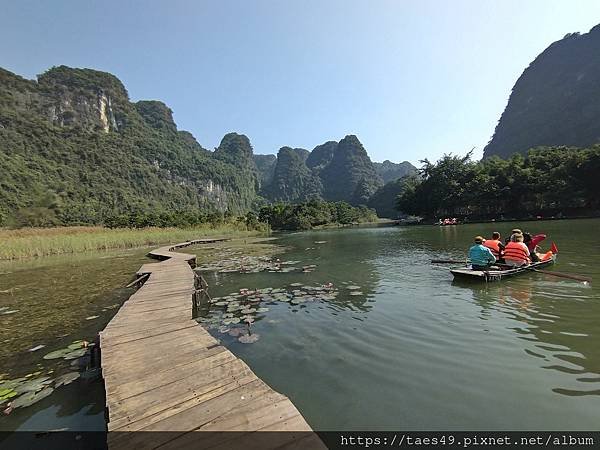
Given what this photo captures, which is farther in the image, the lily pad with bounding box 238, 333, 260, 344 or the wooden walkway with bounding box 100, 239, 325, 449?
the lily pad with bounding box 238, 333, 260, 344

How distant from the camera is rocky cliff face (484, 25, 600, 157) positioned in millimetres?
83188

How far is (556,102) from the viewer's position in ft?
319

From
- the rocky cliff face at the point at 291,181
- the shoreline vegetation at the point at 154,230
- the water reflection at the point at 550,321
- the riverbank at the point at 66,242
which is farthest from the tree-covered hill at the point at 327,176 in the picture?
the water reflection at the point at 550,321

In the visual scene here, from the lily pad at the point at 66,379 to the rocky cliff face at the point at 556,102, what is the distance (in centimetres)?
10202

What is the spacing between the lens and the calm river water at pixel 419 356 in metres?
3.22

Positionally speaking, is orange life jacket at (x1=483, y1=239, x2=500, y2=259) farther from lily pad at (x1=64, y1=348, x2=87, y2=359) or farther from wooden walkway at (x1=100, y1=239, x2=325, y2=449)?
lily pad at (x1=64, y1=348, x2=87, y2=359)

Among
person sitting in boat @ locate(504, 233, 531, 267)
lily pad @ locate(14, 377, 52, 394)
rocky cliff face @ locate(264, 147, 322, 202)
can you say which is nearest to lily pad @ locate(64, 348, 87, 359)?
lily pad @ locate(14, 377, 52, 394)

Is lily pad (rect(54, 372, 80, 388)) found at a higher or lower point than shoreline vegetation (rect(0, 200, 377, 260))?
lower

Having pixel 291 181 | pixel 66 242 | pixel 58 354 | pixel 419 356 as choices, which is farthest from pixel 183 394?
pixel 291 181

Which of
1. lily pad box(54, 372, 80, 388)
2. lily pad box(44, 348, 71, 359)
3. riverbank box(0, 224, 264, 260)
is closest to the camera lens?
lily pad box(54, 372, 80, 388)

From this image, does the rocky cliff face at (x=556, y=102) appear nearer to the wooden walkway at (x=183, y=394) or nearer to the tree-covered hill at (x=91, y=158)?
the wooden walkway at (x=183, y=394)

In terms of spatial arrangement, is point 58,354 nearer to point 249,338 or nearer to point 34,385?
point 34,385

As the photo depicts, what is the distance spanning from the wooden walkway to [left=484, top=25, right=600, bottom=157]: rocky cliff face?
10090 centimetres

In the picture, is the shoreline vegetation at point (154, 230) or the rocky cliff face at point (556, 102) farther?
the rocky cliff face at point (556, 102)
